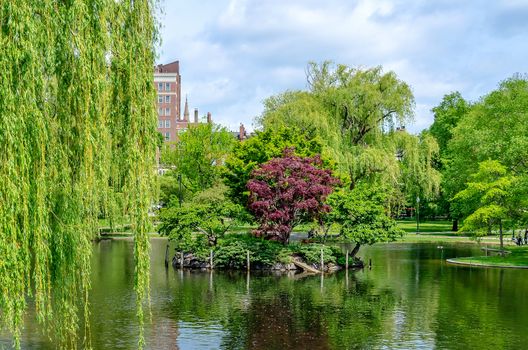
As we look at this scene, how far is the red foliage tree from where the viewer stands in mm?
43375

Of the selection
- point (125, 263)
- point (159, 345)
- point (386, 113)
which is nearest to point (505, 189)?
point (386, 113)

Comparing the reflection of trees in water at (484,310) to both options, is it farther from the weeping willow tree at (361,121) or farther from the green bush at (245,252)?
the weeping willow tree at (361,121)

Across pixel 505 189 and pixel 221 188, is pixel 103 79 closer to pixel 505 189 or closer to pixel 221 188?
pixel 505 189

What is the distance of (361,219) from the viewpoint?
4450 centimetres

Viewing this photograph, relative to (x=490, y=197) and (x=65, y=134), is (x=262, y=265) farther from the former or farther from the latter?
(x=65, y=134)

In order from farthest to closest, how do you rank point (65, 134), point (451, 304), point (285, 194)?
1. point (285, 194)
2. point (451, 304)
3. point (65, 134)

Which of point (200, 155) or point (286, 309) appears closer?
point (286, 309)

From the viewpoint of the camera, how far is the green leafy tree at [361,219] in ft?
143

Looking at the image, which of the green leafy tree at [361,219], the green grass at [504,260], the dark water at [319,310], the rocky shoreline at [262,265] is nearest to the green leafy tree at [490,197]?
the green grass at [504,260]

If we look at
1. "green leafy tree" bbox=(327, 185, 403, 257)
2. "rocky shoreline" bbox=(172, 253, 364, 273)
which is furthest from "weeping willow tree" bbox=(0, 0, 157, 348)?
"green leafy tree" bbox=(327, 185, 403, 257)

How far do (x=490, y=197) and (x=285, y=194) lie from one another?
1589 centimetres

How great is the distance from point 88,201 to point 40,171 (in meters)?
1.74

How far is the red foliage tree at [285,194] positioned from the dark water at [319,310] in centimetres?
464

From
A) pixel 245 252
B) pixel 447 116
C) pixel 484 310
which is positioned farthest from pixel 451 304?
pixel 447 116
